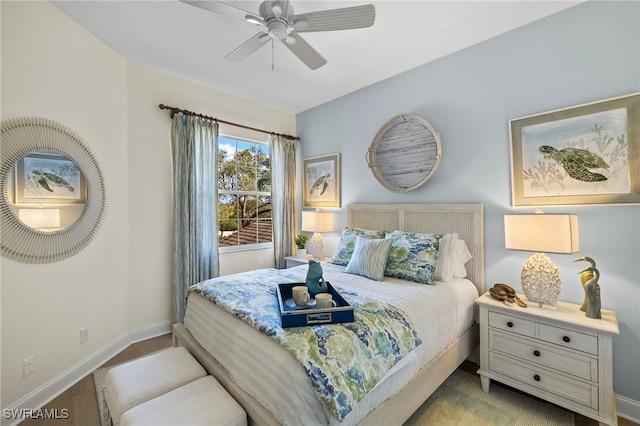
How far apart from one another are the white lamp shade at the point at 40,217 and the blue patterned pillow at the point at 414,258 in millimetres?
2710

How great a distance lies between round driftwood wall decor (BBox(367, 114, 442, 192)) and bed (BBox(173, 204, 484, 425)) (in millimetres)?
366

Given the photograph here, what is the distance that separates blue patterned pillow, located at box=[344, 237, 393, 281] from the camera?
2364 mm

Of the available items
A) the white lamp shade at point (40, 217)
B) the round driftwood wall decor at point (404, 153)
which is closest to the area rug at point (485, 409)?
the round driftwood wall decor at point (404, 153)

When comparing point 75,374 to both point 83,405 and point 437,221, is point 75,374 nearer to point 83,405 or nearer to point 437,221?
point 83,405

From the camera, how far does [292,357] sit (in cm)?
121

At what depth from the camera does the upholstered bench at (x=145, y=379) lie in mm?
1349

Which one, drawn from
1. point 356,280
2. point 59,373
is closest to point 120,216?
point 59,373

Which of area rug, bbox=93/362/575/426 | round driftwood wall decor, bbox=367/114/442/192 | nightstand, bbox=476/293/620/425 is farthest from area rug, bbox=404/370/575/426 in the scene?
round driftwood wall decor, bbox=367/114/442/192

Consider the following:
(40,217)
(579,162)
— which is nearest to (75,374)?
(40,217)

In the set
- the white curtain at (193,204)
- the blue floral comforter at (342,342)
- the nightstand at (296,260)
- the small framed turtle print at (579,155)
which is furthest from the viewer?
the nightstand at (296,260)

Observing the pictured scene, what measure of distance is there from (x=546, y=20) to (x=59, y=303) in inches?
176

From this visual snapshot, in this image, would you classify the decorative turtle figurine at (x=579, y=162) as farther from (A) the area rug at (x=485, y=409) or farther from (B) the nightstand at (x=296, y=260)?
(B) the nightstand at (x=296, y=260)

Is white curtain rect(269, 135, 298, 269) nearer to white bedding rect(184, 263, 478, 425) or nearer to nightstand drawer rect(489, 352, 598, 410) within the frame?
white bedding rect(184, 263, 478, 425)

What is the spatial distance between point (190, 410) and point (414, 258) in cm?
188
